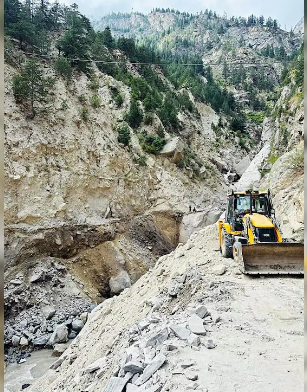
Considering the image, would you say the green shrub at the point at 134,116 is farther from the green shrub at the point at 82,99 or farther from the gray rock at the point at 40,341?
the gray rock at the point at 40,341

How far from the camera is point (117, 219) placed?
21.0 m

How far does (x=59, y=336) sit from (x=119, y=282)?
5.08 m

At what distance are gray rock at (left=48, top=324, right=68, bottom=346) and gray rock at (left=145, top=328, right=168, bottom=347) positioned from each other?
9.19 metres

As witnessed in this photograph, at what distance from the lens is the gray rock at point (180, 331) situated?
5789 millimetres

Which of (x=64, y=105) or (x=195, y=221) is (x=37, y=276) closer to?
(x=195, y=221)

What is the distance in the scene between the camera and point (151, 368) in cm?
492

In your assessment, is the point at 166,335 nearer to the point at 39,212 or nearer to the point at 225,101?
the point at 39,212

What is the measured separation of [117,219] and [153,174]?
4.97m

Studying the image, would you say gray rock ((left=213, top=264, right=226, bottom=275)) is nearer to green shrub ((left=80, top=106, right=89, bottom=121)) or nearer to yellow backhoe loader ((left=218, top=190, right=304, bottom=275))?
yellow backhoe loader ((left=218, top=190, right=304, bottom=275))

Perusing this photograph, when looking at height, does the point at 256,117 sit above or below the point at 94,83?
above

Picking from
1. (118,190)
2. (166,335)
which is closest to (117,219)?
(118,190)

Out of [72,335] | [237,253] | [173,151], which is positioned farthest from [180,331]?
[173,151]

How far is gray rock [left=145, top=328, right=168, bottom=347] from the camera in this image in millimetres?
5740

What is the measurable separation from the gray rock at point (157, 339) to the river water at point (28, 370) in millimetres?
7454
